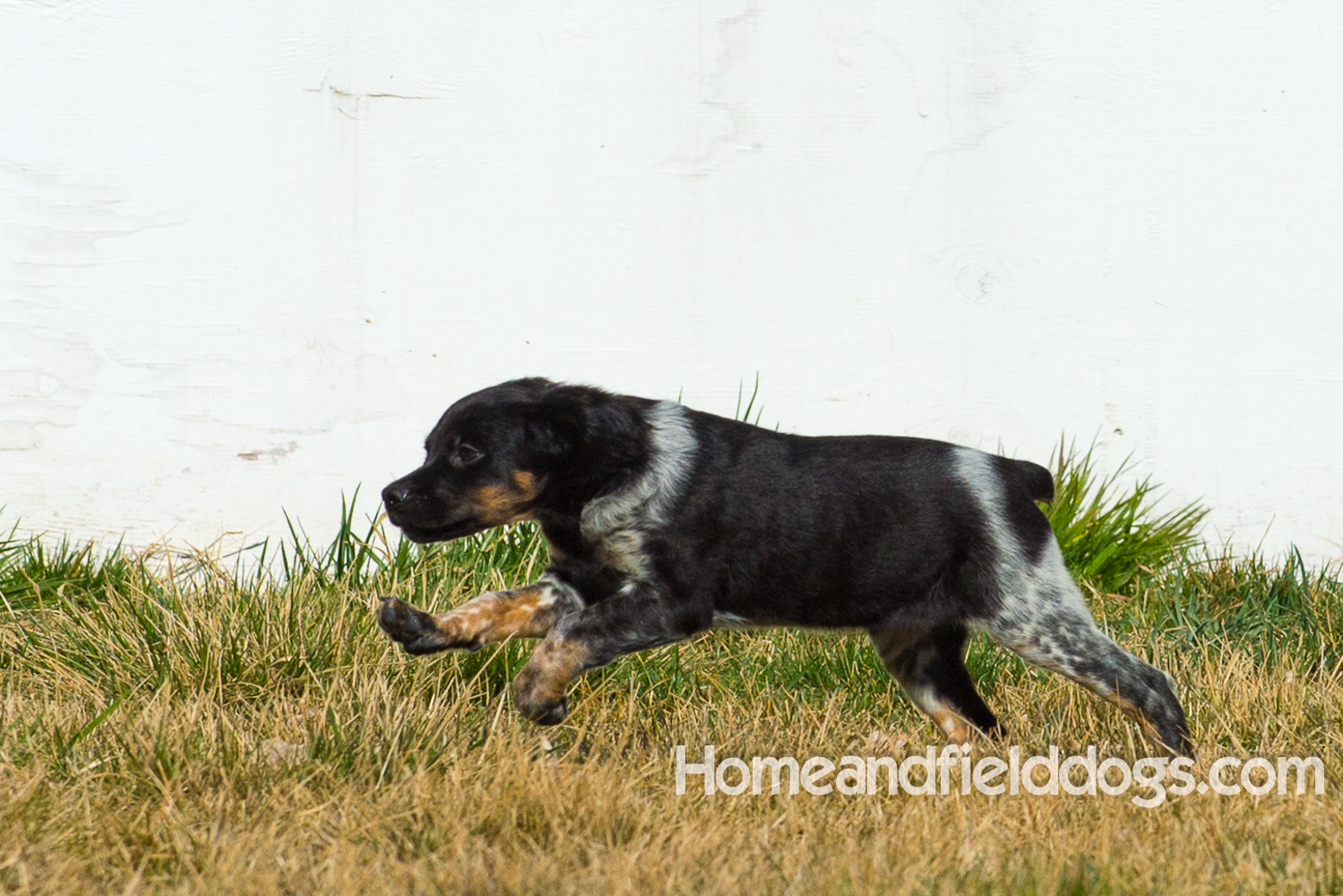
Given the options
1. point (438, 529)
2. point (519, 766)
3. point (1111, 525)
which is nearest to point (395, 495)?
point (438, 529)

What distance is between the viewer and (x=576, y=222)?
616 centimetres

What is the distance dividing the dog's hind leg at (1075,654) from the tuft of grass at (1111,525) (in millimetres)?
1702

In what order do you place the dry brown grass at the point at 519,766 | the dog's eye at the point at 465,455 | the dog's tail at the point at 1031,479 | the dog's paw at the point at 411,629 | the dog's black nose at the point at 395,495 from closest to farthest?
the dry brown grass at the point at 519,766
the dog's paw at the point at 411,629
the dog's black nose at the point at 395,495
the dog's eye at the point at 465,455
the dog's tail at the point at 1031,479

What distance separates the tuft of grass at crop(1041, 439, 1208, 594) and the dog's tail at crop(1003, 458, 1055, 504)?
1429 mm

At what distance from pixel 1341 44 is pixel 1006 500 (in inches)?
137

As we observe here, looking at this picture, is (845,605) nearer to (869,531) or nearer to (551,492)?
(869,531)

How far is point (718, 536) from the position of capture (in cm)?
399

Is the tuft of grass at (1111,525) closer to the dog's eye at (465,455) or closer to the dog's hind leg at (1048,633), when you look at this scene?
the dog's hind leg at (1048,633)

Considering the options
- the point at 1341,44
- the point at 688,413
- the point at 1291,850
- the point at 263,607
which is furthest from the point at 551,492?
the point at 1341,44

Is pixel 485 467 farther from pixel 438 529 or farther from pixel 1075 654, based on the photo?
pixel 1075 654

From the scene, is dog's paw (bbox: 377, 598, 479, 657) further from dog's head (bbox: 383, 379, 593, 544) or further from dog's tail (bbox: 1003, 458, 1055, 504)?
dog's tail (bbox: 1003, 458, 1055, 504)

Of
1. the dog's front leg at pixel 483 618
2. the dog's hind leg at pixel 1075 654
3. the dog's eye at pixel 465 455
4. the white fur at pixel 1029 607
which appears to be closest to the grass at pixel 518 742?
the dog's hind leg at pixel 1075 654

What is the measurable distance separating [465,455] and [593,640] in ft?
2.10

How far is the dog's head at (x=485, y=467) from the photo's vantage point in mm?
3861
